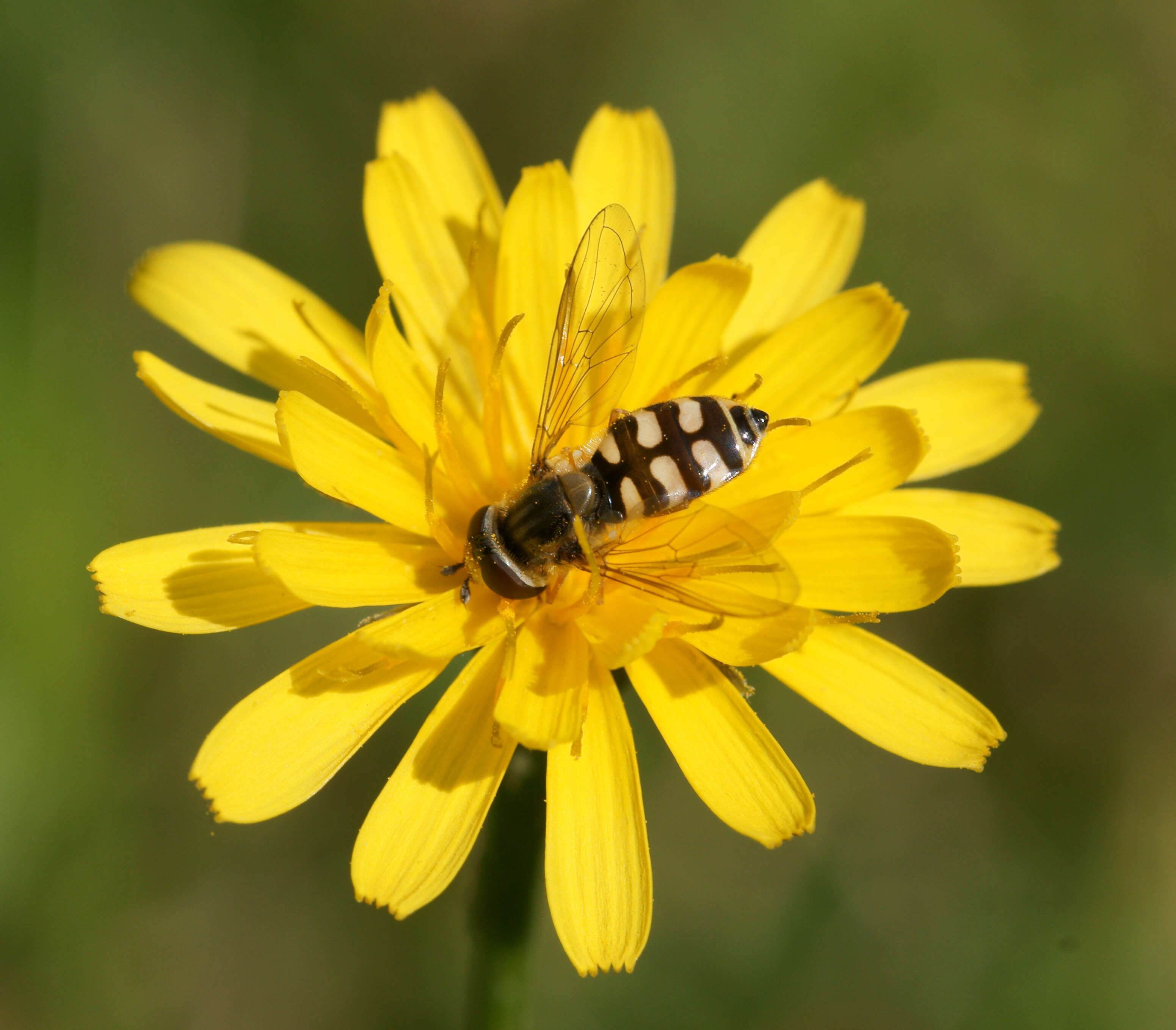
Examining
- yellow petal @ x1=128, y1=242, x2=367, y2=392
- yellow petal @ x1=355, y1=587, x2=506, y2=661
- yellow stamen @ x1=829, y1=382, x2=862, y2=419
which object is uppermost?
yellow petal @ x1=128, y1=242, x2=367, y2=392

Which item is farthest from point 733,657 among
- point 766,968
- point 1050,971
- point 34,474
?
point 34,474

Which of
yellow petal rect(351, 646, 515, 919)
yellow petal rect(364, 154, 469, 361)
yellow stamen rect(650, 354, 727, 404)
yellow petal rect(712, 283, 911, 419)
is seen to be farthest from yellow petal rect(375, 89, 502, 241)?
yellow petal rect(351, 646, 515, 919)

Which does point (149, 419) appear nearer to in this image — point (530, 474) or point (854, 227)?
point (530, 474)

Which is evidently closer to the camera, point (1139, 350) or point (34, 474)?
point (34, 474)

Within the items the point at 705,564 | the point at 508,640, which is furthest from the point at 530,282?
the point at 508,640

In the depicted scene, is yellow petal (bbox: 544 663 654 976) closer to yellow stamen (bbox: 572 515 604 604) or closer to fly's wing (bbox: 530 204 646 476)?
yellow stamen (bbox: 572 515 604 604)
